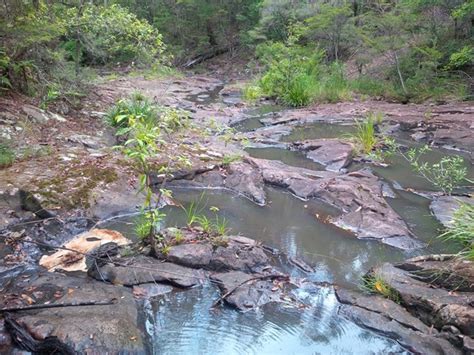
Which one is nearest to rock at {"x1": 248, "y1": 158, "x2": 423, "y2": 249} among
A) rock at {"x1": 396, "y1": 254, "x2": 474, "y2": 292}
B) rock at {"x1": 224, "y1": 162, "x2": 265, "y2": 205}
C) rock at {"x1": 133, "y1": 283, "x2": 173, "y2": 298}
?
rock at {"x1": 224, "y1": 162, "x2": 265, "y2": 205}

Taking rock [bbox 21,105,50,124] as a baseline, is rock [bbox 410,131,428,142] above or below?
below

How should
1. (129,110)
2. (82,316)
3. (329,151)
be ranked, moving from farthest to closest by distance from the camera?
(329,151)
(129,110)
(82,316)

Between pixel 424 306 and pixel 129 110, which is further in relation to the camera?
pixel 129 110

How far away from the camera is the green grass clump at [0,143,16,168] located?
20.1 feet

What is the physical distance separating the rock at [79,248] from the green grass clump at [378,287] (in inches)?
104

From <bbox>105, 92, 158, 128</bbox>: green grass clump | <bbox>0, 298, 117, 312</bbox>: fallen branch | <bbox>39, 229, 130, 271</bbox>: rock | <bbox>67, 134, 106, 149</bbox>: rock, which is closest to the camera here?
<bbox>0, 298, 117, 312</bbox>: fallen branch

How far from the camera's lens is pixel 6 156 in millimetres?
6203

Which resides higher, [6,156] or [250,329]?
[6,156]

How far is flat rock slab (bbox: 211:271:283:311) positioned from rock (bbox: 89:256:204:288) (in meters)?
0.26

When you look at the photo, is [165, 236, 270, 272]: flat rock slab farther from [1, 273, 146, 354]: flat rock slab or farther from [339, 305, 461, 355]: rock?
[339, 305, 461, 355]: rock

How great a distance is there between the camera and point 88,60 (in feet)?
64.3

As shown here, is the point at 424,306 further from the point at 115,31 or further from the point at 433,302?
the point at 115,31

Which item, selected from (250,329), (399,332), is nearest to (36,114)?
(250,329)

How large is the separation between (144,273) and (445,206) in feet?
15.0
